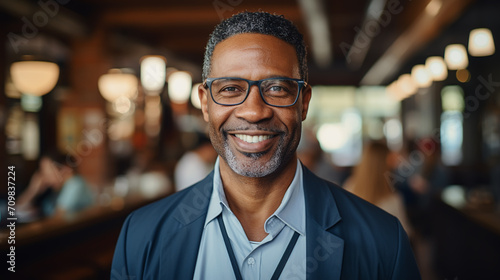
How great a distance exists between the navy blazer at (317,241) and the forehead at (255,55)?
372mm

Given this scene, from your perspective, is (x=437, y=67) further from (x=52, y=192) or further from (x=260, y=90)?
(x=260, y=90)

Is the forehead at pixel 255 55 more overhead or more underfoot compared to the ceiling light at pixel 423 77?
more underfoot

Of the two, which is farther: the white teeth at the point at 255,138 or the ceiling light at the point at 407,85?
the ceiling light at the point at 407,85

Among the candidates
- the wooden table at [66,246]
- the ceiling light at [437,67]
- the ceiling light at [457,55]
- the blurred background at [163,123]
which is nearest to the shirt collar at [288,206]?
the blurred background at [163,123]

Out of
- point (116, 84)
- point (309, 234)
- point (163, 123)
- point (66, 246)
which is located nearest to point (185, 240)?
point (309, 234)

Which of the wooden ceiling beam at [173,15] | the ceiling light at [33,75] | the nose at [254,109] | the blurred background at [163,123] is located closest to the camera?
the nose at [254,109]

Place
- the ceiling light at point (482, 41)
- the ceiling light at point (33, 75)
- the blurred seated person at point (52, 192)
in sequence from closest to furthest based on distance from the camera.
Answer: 1. the ceiling light at point (33, 75)
2. the blurred seated person at point (52, 192)
3. the ceiling light at point (482, 41)

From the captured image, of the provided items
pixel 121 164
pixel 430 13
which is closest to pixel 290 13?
pixel 430 13

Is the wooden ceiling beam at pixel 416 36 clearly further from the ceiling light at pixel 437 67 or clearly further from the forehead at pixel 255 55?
the forehead at pixel 255 55

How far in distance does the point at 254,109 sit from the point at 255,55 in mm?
155

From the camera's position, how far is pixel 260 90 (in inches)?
49.6

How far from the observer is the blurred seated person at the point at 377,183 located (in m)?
3.76

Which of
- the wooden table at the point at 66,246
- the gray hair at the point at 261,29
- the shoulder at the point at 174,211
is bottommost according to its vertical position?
the wooden table at the point at 66,246

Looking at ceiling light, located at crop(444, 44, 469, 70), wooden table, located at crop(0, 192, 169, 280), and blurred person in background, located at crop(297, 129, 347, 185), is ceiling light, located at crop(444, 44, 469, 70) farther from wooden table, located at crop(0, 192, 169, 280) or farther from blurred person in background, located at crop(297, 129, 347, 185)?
wooden table, located at crop(0, 192, 169, 280)
